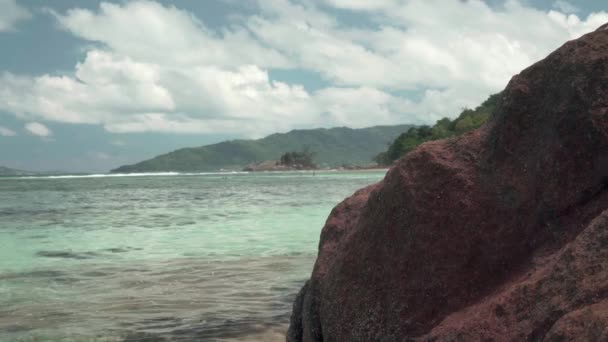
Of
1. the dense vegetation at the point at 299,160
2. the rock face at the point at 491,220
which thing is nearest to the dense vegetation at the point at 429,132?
the dense vegetation at the point at 299,160

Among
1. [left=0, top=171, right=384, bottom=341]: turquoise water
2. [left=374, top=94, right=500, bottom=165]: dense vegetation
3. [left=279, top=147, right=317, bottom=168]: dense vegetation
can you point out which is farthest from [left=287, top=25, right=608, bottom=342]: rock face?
[left=279, top=147, right=317, bottom=168]: dense vegetation

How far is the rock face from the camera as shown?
2.92m

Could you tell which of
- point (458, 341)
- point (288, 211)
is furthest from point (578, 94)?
point (288, 211)

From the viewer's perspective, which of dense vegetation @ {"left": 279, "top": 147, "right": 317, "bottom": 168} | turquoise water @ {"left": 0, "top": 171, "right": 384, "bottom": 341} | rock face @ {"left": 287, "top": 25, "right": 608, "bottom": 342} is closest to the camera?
rock face @ {"left": 287, "top": 25, "right": 608, "bottom": 342}

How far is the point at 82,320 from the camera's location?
741cm

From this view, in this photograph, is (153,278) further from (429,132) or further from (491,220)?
(429,132)

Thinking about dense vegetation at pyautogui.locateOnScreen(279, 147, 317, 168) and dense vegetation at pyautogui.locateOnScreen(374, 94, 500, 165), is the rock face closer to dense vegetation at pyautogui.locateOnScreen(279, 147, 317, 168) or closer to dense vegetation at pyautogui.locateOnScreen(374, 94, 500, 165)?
dense vegetation at pyautogui.locateOnScreen(374, 94, 500, 165)

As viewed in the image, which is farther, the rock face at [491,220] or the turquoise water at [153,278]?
the turquoise water at [153,278]

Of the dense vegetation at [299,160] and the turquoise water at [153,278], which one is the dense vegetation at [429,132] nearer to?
the dense vegetation at [299,160]

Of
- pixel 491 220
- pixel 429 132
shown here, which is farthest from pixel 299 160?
pixel 491 220

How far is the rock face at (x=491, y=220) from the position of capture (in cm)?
292

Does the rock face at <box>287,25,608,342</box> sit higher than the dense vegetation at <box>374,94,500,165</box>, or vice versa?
the dense vegetation at <box>374,94,500,165</box>

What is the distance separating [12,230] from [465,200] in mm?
19082

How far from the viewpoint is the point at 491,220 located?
128 inches
